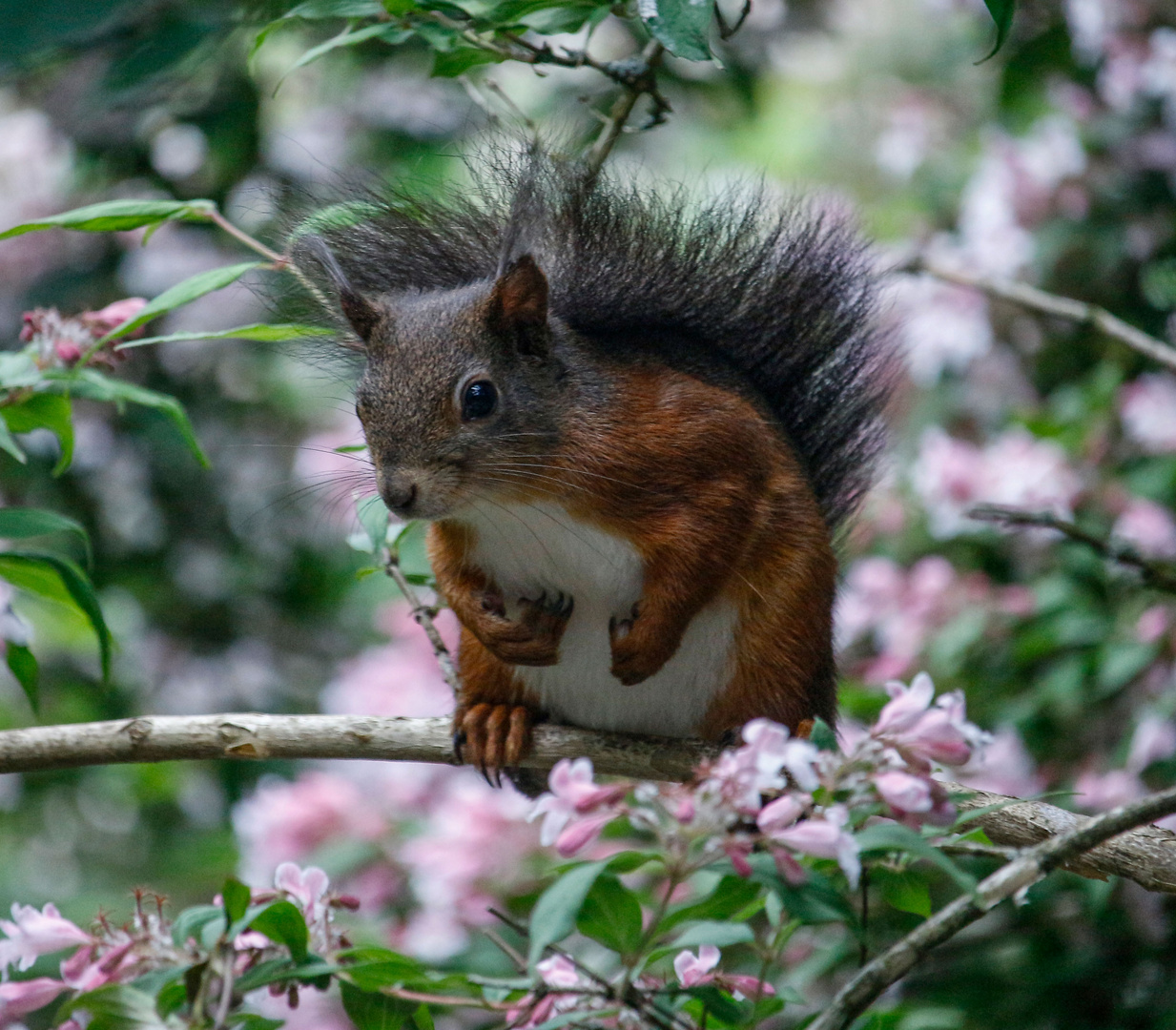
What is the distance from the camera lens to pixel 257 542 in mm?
3938

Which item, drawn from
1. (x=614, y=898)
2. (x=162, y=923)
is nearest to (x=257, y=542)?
(x=162, y=923)

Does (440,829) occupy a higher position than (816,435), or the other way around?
(816,435)

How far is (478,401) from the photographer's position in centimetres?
169

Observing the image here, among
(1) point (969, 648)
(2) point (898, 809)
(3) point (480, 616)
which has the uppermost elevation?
(2) point (898, 809)

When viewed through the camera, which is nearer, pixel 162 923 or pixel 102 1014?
pixel 102 1014

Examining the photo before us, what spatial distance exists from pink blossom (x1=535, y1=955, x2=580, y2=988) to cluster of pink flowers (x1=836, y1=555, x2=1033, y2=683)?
5.14ft

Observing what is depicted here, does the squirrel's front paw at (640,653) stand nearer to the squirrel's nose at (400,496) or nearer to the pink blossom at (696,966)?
the squirrel's nose at (400,496)


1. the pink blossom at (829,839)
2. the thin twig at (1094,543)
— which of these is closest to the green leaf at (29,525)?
the pink blossom at (829,839)

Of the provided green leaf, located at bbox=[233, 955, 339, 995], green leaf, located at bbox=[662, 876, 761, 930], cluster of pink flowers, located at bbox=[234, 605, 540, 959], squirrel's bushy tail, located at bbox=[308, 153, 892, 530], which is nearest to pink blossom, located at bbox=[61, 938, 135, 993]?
green leaf, located at bbox=[233, 955, 339, 995]

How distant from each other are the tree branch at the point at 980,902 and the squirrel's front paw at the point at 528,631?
0.70 m

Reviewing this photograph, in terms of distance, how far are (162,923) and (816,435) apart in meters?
1.11

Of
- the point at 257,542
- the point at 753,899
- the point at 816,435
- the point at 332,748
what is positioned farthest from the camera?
the point at 257,542

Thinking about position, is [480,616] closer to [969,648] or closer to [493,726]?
[493,726]

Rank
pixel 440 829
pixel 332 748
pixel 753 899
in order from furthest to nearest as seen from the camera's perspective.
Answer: pixel 440 829, pixel 332 748, pixel 753 899
